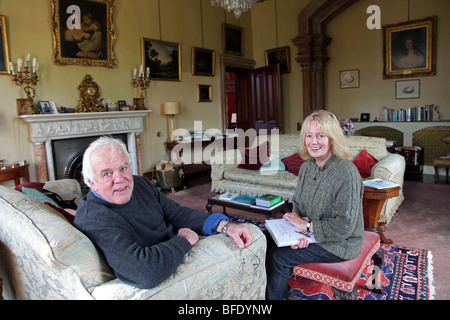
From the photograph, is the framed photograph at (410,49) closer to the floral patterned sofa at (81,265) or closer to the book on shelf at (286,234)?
the book on shelf at (286,234)

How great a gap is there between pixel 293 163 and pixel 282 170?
173mm

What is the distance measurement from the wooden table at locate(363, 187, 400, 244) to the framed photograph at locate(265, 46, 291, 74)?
17.2ft

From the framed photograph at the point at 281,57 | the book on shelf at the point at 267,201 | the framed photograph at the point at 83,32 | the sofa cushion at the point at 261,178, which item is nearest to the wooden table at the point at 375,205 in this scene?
the book on shelf at the point at 267,201

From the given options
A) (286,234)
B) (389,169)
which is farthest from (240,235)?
(389,169)

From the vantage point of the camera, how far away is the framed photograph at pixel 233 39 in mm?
7449

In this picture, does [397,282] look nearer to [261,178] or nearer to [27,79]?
[261,178]

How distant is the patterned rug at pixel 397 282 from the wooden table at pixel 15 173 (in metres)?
3.66

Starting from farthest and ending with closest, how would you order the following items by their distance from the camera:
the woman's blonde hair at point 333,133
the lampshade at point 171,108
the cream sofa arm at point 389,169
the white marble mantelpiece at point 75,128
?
the lampshade at point 171,108
the white marble mantelpiece at point 75,128
the cream sofa arm at point 389,169
the woman's blonde hair at point 333,133

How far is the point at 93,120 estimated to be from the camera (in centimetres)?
523

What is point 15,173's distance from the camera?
14.2 feet

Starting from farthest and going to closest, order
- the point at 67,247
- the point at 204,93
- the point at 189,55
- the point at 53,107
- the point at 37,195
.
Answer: the point at 204,93 < the point at 189,55 < the point at 53,107 < the point at 37,195 < the point at 67,247

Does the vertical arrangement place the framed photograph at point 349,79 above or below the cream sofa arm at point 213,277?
above

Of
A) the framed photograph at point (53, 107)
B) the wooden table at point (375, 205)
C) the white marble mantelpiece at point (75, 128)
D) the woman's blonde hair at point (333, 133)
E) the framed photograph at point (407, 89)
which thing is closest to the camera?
the woman's blonde hair at point (333, 133)

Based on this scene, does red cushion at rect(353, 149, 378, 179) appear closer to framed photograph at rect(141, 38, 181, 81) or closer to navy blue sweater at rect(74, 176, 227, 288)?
navy blue sweater at rect(74, 176, 227, 288)
